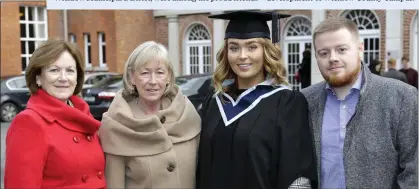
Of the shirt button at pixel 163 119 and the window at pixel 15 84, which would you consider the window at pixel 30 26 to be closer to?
the window at pixel 15 84

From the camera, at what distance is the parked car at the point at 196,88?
11.1 m

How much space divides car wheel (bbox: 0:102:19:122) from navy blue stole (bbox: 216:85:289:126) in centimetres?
1377

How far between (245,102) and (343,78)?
0.55 m

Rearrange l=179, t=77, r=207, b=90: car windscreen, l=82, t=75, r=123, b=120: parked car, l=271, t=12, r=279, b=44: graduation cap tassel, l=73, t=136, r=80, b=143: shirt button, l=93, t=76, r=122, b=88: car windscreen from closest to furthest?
l=73, t=136, r=80, b=143: shirt button
l=271, t=12, r=279, b=44: graduation cap tassel
l=179, t=77, r=207, b=90: car windscreen
l=82, t=75, r=123, b=120: parked car
l=93, t=76, r=122, b=88: car windscreen

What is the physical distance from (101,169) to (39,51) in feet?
2.31

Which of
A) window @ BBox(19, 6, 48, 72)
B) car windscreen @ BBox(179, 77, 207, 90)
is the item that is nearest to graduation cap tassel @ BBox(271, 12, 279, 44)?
car windscreen @ BBox(179, 77, 207, 90)

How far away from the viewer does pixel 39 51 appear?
9.46ft

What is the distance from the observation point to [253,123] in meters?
2.98

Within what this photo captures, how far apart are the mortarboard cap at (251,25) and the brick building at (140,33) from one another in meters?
14.0

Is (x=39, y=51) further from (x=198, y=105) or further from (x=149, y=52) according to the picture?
(x=198, y=105)

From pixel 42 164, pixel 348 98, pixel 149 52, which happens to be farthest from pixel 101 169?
pixel 348 98

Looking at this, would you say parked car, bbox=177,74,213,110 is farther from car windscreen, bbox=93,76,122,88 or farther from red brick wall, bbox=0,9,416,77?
red brick wall, bbox=0,9,416,77

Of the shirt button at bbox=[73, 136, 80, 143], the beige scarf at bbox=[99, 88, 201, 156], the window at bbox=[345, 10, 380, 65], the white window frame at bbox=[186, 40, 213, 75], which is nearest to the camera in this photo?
the shirt button at bbox=[73, 136, 80, 143]

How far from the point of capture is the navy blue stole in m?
3.06
